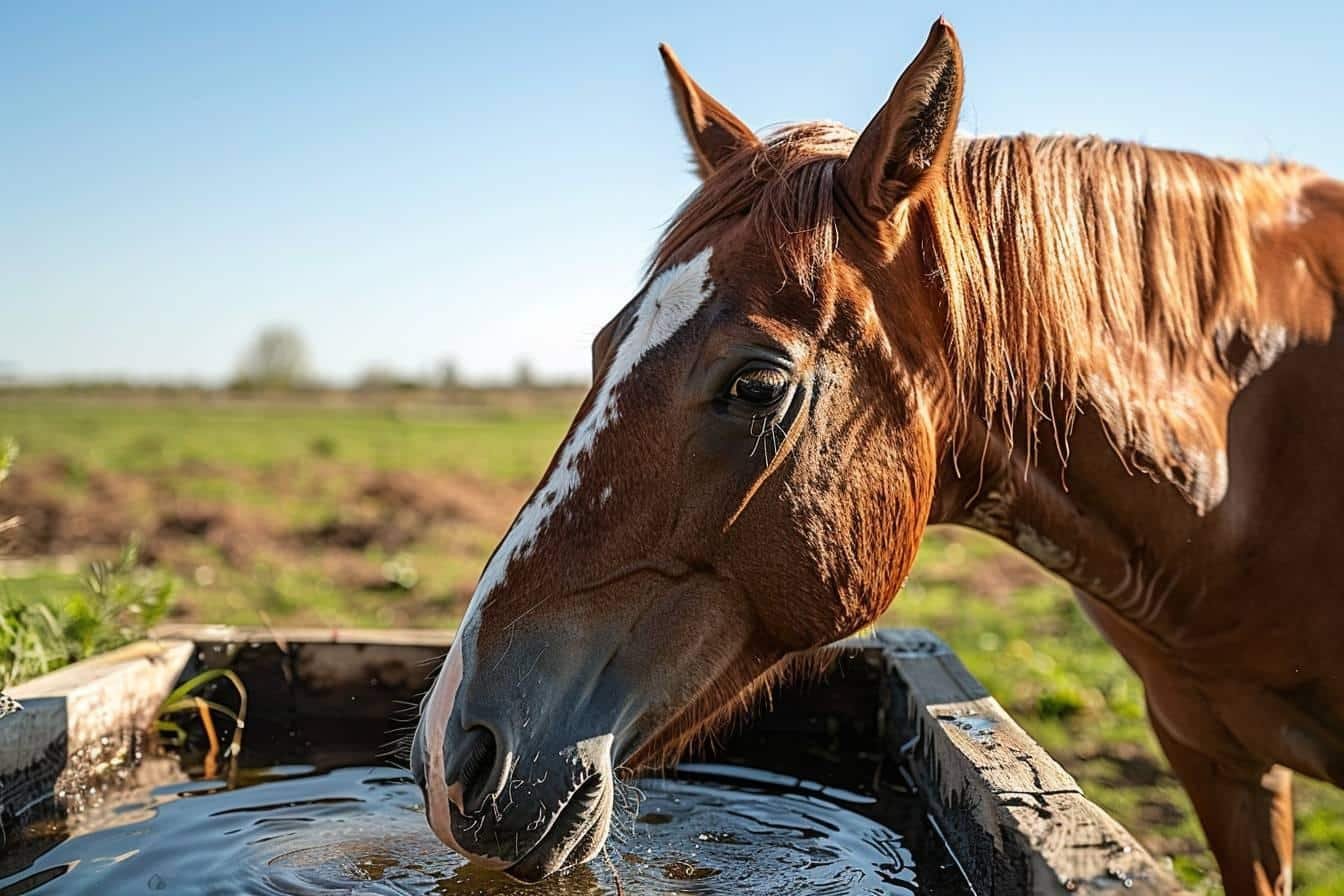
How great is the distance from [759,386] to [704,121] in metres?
0.93

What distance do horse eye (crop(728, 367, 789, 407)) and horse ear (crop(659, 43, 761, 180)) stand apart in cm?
80

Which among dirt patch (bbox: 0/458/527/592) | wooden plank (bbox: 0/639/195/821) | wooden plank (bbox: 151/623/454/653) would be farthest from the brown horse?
dirt patch (bbox: 0/458/527/592)

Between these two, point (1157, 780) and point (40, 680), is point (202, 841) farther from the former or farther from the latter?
point (1157, 780)

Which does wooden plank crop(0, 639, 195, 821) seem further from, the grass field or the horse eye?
the horse eye

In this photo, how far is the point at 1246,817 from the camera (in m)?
2.78

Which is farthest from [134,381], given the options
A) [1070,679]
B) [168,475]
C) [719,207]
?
[719,207]

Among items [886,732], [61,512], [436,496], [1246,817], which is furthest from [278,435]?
[1246,817]

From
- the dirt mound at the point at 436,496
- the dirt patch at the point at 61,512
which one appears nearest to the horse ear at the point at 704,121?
the dirt patch at the point at 61,512

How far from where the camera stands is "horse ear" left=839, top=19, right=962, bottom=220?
1820mm

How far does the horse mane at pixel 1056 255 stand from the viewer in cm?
205

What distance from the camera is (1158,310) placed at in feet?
7.27

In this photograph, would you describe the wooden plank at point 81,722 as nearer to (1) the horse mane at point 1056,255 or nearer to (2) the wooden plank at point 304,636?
(2) the wooden plank at point 304,636

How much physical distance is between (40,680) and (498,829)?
1.83 m

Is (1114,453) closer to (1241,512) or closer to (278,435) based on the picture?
(1241,512)
